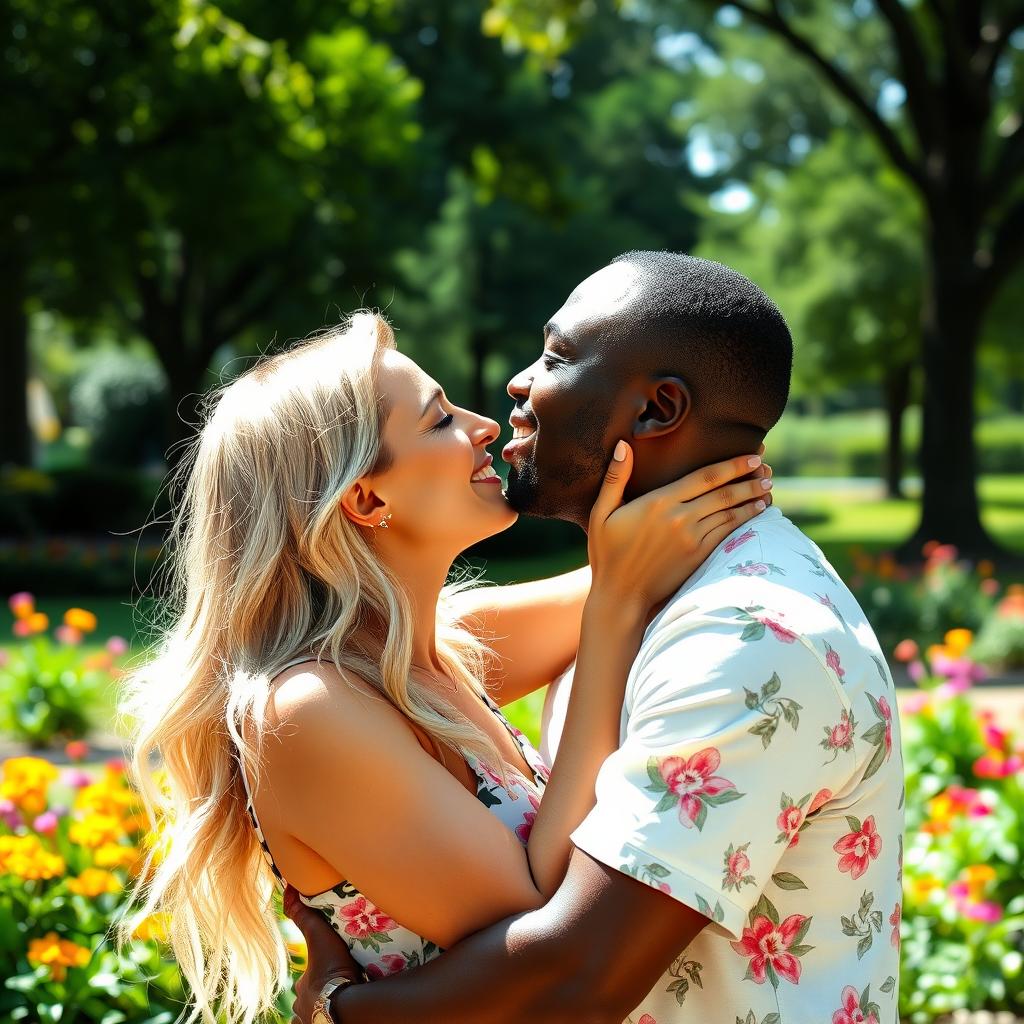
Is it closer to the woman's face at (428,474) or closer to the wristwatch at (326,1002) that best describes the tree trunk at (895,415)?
the woman's face at (428,474)

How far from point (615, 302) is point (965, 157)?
15916mm

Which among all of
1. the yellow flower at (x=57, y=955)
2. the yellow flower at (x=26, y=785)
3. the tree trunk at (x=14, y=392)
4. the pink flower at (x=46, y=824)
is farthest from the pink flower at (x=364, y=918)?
the tree trunk at (x=14, y=392)

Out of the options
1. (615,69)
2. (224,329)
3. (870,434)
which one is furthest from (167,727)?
(870,434)

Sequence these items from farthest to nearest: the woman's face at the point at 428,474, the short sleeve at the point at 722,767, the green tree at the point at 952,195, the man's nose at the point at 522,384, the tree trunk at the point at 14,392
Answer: the tree trunk at the point at 14,392 → the green tree at the point at 952,195 → the woman's face at the point at 428,474 → the man's nose at the point at 522,384 → the short sleeve at the point at 722,767

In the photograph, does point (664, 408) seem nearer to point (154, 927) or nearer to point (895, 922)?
point (895, 922)

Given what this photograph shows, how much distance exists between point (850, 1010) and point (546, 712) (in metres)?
1.13

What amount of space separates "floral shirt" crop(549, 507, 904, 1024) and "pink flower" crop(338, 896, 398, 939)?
486mm

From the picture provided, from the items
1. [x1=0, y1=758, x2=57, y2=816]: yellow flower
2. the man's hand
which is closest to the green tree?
[x1=0, y1=758, x2=57, y2=816]: yellow flower

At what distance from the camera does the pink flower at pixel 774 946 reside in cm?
190

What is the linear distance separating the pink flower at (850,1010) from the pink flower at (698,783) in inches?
16.8

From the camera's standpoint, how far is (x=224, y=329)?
24312mm

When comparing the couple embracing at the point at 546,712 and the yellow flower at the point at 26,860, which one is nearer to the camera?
the couple embracing at the point at 546,712

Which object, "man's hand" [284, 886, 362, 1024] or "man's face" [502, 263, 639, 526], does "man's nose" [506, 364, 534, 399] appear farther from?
"man's hand" [284, 886, 362, 1024]

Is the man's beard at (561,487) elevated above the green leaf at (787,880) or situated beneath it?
elevated above
